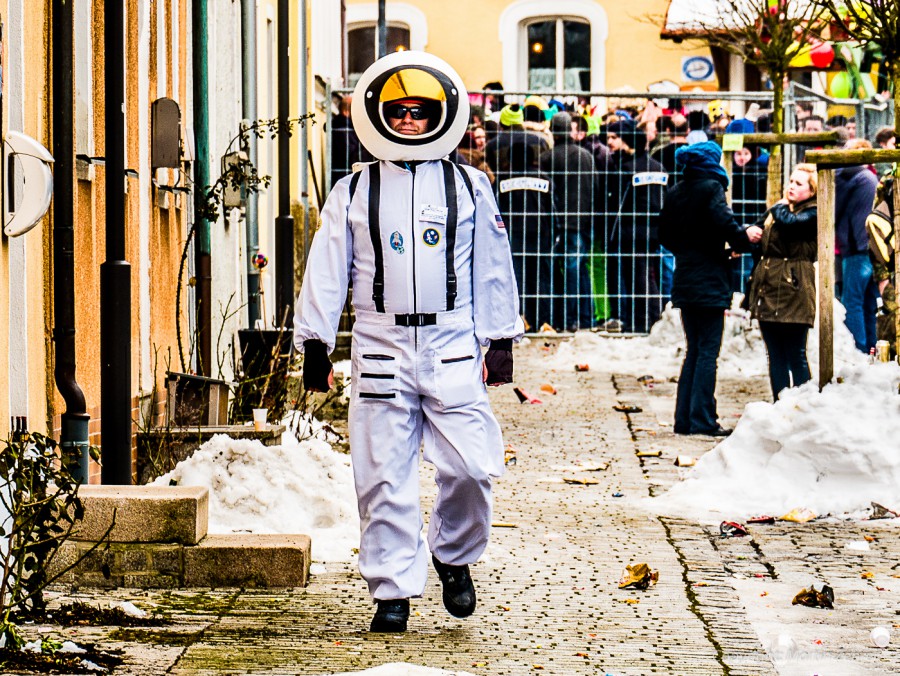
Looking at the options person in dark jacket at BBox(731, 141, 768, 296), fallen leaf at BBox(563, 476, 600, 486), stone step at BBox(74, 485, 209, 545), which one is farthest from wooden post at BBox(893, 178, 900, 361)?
person in dark jacket at BBox(731, 141, 768, 296)

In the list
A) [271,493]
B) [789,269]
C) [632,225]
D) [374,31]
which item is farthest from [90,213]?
[374,31]

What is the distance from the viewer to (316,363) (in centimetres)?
650

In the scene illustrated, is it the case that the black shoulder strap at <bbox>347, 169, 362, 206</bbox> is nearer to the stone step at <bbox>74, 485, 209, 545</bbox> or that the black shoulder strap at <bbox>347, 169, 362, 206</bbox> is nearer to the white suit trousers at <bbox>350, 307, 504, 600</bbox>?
the white suit trousers at <bbox>350, 307, 504, 600</bbox>

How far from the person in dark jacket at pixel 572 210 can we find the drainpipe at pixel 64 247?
12.6m

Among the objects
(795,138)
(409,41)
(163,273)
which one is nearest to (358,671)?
(163,273)

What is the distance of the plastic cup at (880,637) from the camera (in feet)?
20.4

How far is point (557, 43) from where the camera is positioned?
30.0 meters

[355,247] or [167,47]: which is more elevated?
[167,47]

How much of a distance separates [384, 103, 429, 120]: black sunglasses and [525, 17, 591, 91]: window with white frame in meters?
23.2

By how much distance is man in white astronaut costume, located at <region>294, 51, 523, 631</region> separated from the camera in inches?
253

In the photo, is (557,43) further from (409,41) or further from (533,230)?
(533,230)

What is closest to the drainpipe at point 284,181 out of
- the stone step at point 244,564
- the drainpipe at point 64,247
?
the drainpipe at point 64,247

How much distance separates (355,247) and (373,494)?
0.87 m

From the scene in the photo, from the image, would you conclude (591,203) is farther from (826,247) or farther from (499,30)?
(499,30)
